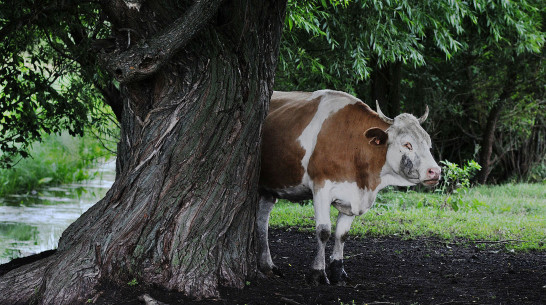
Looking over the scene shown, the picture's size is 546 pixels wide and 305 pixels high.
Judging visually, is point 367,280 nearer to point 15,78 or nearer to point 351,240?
point 351,240

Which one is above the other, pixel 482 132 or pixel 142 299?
pixel 482 132

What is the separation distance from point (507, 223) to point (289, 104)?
4663mm

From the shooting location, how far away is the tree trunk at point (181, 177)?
5531mm

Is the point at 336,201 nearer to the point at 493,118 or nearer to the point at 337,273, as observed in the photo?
the point at 337,273

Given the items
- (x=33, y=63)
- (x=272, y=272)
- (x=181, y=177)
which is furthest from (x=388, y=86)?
(x=181, y=177)

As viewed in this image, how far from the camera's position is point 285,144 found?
6832 millimetres

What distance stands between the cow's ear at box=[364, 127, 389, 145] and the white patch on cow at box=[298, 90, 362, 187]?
0.51 metres

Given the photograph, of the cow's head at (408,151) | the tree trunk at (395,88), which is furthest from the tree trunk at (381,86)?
the cow's head at (408,151)

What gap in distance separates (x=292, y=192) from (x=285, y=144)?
1.69 feet

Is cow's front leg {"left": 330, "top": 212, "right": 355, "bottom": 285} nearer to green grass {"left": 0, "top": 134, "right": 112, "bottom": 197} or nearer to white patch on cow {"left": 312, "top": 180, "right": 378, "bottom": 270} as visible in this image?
white patch on cow {"left": 312, "top": 180, "right": 378, "bottom": 270}

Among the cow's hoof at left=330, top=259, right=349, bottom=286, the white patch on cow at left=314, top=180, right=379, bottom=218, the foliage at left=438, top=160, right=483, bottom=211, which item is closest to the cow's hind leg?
the cow's hoof at left=330, top=259, right=349, bottom=286

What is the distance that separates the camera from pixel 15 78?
326 inches

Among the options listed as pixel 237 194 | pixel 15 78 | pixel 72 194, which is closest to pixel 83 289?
pixel 237 194

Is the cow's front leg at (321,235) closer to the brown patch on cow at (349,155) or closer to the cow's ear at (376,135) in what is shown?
the brown patch on cow at (349,155)
